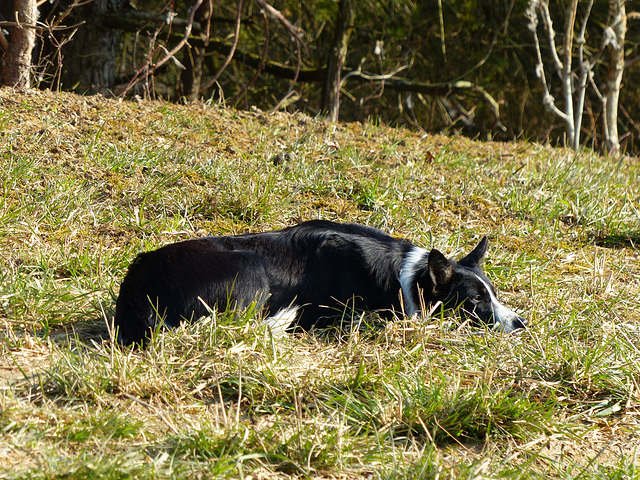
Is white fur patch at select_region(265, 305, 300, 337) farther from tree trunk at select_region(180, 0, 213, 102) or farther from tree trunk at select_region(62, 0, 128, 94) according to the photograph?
tree trunk at select_region(180, 0, 213, 102)

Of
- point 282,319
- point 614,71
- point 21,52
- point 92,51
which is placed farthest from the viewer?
point 614,71

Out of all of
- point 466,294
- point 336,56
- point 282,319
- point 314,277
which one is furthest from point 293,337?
point 336,56

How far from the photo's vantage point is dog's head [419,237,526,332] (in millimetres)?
3910

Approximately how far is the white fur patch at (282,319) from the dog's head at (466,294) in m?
0.74

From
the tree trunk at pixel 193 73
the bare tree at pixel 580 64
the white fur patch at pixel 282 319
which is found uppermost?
the bare tree at pixel 580 64

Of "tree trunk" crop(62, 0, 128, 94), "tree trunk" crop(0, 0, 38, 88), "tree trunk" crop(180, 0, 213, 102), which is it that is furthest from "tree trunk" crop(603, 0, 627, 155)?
"tree trunk" crop(0, 0, 38, 88)

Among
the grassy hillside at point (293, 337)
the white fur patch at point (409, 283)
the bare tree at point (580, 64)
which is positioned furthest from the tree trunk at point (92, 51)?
the white fur patch at point (409, 283)

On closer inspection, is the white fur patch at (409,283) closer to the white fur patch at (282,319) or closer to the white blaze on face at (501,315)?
the white blaze on face at (501,315)

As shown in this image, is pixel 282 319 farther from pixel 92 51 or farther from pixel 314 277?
pixel 92 51

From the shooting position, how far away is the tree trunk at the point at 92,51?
780 cm

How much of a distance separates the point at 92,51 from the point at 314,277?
5.12 meters

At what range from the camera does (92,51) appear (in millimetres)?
7887

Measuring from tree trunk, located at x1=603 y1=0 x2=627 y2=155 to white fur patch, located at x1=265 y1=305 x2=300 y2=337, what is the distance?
693cm

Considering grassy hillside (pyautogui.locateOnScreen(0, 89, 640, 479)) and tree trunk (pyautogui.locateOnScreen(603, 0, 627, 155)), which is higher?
tree trunk (pyautogui.locateOnScreen(603, 0, 627, 155))
